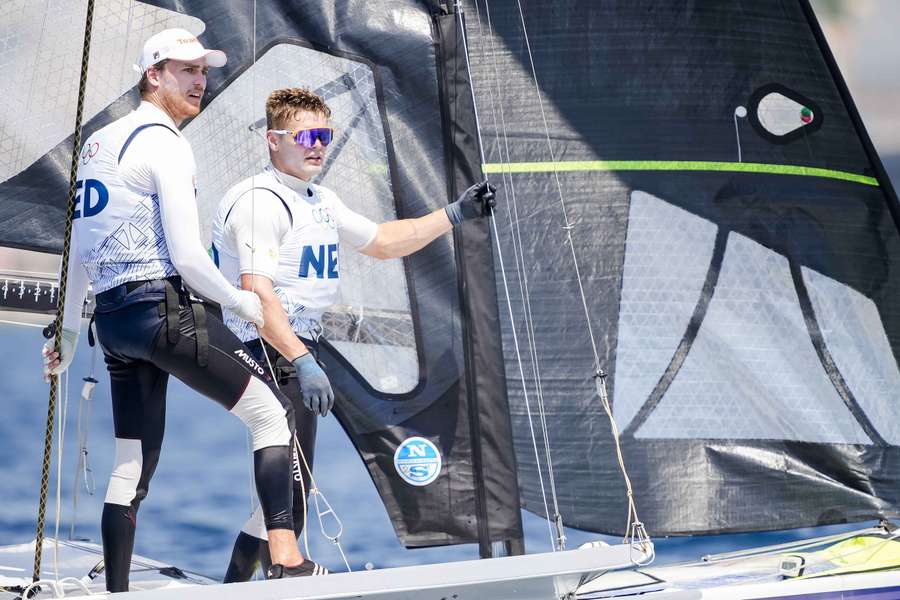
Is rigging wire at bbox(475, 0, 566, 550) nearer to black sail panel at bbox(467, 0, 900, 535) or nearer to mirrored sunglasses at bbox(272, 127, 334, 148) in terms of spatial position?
black sail panel at bbox(467, 0, 900, 535)

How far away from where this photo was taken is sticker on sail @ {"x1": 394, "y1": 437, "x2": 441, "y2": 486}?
8.43 ft

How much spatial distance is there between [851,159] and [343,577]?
1.80m

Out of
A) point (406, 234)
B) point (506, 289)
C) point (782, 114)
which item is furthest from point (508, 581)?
point (782, 114)

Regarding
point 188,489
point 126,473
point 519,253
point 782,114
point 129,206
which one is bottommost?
point 126,473

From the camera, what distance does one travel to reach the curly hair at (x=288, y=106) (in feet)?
7.06

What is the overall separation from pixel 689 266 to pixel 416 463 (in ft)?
2.57

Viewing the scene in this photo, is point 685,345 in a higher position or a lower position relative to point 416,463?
higher

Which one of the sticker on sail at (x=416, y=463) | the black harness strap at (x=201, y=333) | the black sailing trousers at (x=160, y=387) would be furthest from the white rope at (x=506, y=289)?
the black harness strap at (x=201, y=333)

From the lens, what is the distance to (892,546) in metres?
2.33

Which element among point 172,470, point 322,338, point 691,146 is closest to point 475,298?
point 322,338

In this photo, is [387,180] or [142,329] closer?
[142,329]

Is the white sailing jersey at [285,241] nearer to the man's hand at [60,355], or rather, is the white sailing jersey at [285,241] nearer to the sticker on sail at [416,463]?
the man's hand at [60,355]

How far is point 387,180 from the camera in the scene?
8.65 feet

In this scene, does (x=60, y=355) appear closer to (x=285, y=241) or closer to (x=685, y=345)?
(x=285, y=241)
